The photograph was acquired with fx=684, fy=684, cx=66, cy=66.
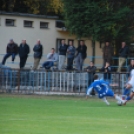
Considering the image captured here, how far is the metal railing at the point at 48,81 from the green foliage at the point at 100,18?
715 cm

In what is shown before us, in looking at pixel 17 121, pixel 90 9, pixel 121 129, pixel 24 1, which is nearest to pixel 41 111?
pixel 17 121

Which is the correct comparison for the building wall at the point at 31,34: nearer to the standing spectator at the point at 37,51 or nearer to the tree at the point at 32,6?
the tree at the point at 32,6

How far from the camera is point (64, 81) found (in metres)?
37.5

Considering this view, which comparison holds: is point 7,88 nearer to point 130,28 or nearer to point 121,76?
point 121,76

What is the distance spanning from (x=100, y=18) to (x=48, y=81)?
8.04m

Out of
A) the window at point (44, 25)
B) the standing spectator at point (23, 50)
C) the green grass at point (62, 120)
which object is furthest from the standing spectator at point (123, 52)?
the window at point (44, 25)

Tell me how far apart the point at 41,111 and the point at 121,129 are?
24.2 feet

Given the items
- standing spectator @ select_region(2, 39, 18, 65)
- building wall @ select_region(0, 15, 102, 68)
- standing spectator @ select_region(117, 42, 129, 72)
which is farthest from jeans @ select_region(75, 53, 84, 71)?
building wall @ select_region(0, 15, 102, 68)

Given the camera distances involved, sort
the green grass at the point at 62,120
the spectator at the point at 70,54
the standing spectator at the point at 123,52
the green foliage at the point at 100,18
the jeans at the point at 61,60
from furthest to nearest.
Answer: the green foliage at the point at 100,18 → the jeans at the point at 61,60 → the spectator at the point at 70,54 → the standing spectator at the point at 123,52 → the green grass at the point at 62,120

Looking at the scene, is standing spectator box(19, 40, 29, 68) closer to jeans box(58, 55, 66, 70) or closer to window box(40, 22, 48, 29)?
jeans box(58, 55, 66, 70)

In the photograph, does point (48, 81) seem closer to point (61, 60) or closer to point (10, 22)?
point (61, 60)

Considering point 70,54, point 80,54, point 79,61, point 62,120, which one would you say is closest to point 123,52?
point 80,54

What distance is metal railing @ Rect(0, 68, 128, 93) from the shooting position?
36.7 meters

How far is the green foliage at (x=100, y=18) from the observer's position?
43812mm
